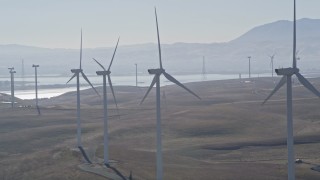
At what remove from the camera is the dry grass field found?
7638cm

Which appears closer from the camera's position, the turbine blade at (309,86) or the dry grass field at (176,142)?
the turbine blade at (309,86)

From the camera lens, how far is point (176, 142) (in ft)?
372

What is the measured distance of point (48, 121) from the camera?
150m

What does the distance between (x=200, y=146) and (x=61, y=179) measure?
3991 cm

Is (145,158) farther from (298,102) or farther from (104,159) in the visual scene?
(298,102)

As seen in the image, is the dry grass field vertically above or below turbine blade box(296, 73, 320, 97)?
below

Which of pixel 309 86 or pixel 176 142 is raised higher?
pixel 309 86

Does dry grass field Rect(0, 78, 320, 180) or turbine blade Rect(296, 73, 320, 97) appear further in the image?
dry grass field Rect(0, 78, 320, 180)

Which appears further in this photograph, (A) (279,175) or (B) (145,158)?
(B) (145,158)

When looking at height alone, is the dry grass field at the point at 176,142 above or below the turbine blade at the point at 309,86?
below

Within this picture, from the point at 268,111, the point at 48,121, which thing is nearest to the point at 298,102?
the point at 268,111

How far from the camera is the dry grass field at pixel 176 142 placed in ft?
251

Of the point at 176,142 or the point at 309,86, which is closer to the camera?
the point at 309,86

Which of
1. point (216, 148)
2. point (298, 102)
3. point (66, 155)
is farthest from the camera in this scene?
point (298, 102)
